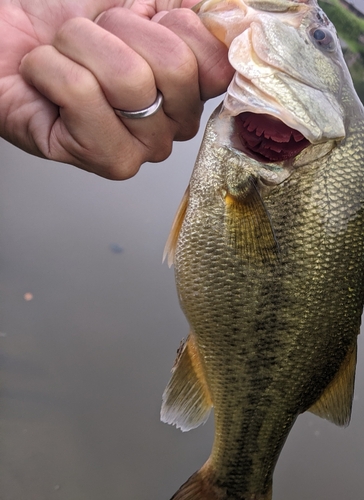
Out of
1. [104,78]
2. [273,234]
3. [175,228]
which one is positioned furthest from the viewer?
[175,228]

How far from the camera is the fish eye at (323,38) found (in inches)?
30.6

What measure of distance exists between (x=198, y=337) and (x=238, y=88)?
20.3 inches

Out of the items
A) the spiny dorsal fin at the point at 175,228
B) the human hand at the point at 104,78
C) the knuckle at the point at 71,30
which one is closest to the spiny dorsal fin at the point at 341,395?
the spiny dorsal fin at the point at 175,228

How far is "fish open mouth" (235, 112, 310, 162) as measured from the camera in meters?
0.77

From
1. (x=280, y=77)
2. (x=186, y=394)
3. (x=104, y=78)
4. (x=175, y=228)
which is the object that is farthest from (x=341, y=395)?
(x=104, y=78)

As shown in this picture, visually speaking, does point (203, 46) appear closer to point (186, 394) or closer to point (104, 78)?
point (104, 78)

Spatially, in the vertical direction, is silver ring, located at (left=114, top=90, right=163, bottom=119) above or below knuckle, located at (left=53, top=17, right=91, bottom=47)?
below

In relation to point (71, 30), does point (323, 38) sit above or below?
above

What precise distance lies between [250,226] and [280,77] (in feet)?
0.89

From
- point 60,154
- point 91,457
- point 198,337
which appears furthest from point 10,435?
point 60,154

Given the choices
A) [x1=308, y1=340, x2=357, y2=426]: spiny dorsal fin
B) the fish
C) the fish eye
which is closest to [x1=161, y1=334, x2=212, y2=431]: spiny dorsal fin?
the fish

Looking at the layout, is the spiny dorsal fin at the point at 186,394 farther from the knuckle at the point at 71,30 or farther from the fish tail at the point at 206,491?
the knuckle at the point at 71,30

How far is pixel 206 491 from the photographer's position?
0.98 meters

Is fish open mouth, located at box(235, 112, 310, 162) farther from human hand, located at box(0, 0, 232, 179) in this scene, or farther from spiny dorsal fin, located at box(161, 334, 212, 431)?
spiny dorsal fin, located at box(161, 334, 212, 431)
